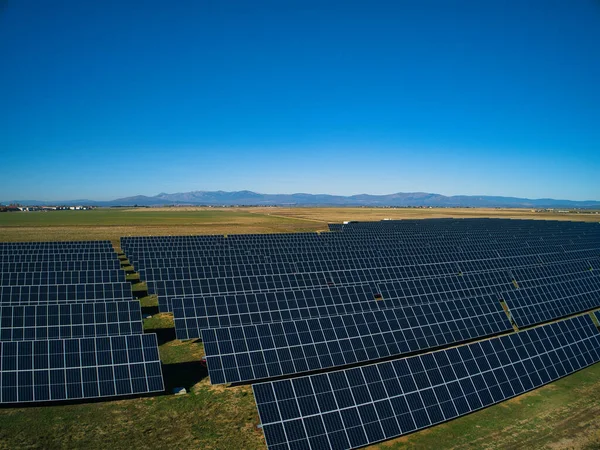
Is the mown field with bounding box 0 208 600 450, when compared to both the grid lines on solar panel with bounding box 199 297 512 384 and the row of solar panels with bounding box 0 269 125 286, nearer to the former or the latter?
the grid lines on solar panel with bounding box 199 297 512 384

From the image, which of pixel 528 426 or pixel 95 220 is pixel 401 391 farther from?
pixel 95 220

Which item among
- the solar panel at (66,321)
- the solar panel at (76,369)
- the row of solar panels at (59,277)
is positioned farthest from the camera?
the row of solar panels at (59,277)

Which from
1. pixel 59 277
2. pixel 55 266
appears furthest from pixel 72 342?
pixel 55 266

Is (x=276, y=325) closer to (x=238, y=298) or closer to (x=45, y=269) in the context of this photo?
(x=238, y=298)

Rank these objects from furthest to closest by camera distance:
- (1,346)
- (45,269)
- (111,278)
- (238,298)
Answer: (45,269) → (111,278) → (238,298) → (1,346)

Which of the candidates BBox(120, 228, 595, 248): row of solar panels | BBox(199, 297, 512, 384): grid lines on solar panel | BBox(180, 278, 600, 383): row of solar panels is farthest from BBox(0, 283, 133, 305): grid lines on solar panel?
BBox(120, 228, 595, 248): row of solar panels

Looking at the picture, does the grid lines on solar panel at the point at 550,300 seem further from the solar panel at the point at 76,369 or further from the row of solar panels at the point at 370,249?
the solar panel at the point at 76,369

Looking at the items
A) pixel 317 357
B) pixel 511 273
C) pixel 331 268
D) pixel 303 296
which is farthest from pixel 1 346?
pixel 511 273

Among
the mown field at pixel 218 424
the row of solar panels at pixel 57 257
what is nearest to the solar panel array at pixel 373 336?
the mown field at pixel 218 424
